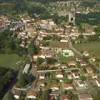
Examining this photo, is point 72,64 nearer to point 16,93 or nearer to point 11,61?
point 11,61

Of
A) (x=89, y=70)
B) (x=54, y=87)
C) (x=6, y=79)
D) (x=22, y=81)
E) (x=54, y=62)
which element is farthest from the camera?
(x=54, y=62)

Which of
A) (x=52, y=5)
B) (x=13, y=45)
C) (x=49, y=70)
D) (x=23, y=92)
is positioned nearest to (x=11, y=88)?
(x=23, y=92)

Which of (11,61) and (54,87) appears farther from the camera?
(11,61)

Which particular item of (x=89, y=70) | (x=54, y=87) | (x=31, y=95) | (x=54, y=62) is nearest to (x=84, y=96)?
(x=54, y=87)

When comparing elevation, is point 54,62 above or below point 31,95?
below

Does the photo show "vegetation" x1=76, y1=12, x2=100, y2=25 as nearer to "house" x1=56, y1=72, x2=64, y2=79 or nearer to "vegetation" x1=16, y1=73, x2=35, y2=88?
"house" x1=56, y1=72, x2=64, y2=79

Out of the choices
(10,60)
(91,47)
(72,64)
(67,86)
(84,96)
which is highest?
(84,96)

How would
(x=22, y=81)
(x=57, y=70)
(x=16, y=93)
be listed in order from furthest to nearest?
(x=57, y=70)
(x=22, y=81)
(x=16, y=93)
